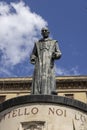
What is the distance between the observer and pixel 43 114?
1403cm

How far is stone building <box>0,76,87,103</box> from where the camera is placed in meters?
46.2

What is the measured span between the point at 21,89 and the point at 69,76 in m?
4.65

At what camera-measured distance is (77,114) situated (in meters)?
14.2

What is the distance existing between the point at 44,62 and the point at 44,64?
7 centimetres

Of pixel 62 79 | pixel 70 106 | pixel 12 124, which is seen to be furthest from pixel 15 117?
pixel 62 79

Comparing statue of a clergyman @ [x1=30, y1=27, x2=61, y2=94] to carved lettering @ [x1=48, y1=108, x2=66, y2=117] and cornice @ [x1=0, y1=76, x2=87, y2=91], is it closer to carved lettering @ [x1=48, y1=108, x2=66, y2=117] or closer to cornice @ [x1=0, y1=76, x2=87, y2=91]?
carved lettering @ [x1=48, y1=108, x2=66, y2=117]

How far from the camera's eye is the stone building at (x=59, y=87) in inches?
1820

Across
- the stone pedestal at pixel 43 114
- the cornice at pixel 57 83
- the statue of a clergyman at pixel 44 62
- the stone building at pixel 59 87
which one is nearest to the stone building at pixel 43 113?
the stone pedestal at pixel 43 114

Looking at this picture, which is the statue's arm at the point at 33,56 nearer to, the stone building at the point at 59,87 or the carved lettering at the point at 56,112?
the carved lettering at the point at 56,112

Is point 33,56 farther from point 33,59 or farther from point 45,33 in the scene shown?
point 45,33

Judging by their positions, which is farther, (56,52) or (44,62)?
(56,52)

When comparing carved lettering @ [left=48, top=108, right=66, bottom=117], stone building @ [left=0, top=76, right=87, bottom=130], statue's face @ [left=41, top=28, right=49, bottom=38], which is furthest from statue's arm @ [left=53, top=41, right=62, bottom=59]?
carved lettering @ [left=48, top=108, right=66, bottom=117]

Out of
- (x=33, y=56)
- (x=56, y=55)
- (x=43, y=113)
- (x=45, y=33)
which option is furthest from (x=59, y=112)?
(x=45, y=33)

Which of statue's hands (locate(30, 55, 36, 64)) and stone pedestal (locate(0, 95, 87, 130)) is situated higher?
statue's hands (locate(30, 55, 36, 64))
